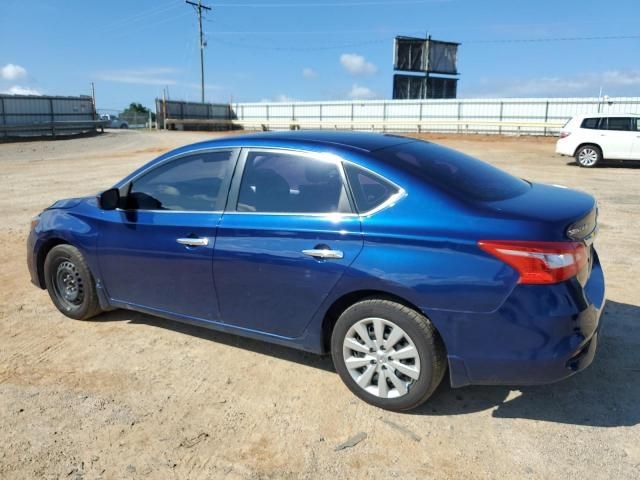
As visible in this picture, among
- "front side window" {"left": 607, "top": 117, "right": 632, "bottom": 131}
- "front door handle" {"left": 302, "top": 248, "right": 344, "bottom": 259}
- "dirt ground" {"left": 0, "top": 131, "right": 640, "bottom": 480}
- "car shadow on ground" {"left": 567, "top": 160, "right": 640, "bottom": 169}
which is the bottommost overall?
"dirt ground" {"left": 0, "top": 131, "right": 640, "bottom": 480}

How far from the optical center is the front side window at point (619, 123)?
54.2 feet

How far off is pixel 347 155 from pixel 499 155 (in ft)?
66.6

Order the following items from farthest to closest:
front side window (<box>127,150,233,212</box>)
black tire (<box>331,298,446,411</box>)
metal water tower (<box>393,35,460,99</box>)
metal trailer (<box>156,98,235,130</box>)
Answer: metal water tower (<box>393,35,460,99</box>)
metal trailer (<box>156,98,235,130</box>)
front side window (<box>127,150,233,212</box>)
black tire (<box>331,298,446,411</box>)

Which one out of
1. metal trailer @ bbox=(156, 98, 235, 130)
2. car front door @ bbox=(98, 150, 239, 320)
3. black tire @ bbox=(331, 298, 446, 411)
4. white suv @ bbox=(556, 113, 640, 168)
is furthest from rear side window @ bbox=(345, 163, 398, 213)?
metal trailer @ bbox=(156, 98, 235, 130)

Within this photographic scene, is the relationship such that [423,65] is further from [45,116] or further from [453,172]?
[453,172]

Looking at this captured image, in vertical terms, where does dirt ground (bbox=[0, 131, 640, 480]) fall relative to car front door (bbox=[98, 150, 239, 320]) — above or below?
below

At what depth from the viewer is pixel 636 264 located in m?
6.20

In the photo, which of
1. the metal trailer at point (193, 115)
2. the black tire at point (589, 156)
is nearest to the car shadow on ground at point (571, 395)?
the black tire at point (589, 156)

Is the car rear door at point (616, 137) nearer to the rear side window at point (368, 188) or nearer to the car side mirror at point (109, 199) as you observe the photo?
the rear side window at point (368, 188)

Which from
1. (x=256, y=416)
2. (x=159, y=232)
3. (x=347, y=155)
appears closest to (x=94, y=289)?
(x=159, y=232)

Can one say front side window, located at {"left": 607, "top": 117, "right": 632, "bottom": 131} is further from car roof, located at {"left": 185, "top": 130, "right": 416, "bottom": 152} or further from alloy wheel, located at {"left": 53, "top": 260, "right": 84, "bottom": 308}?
alloy wheel, located at {"left": 53, "top": 260, "right": 84, "bottom": 308}

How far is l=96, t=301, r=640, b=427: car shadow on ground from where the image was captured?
3.28 m

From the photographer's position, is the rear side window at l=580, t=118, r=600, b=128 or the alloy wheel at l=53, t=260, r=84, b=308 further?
the rear side window at l=580, t=118, r=600, b=128

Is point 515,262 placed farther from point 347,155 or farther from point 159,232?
point 159,232
